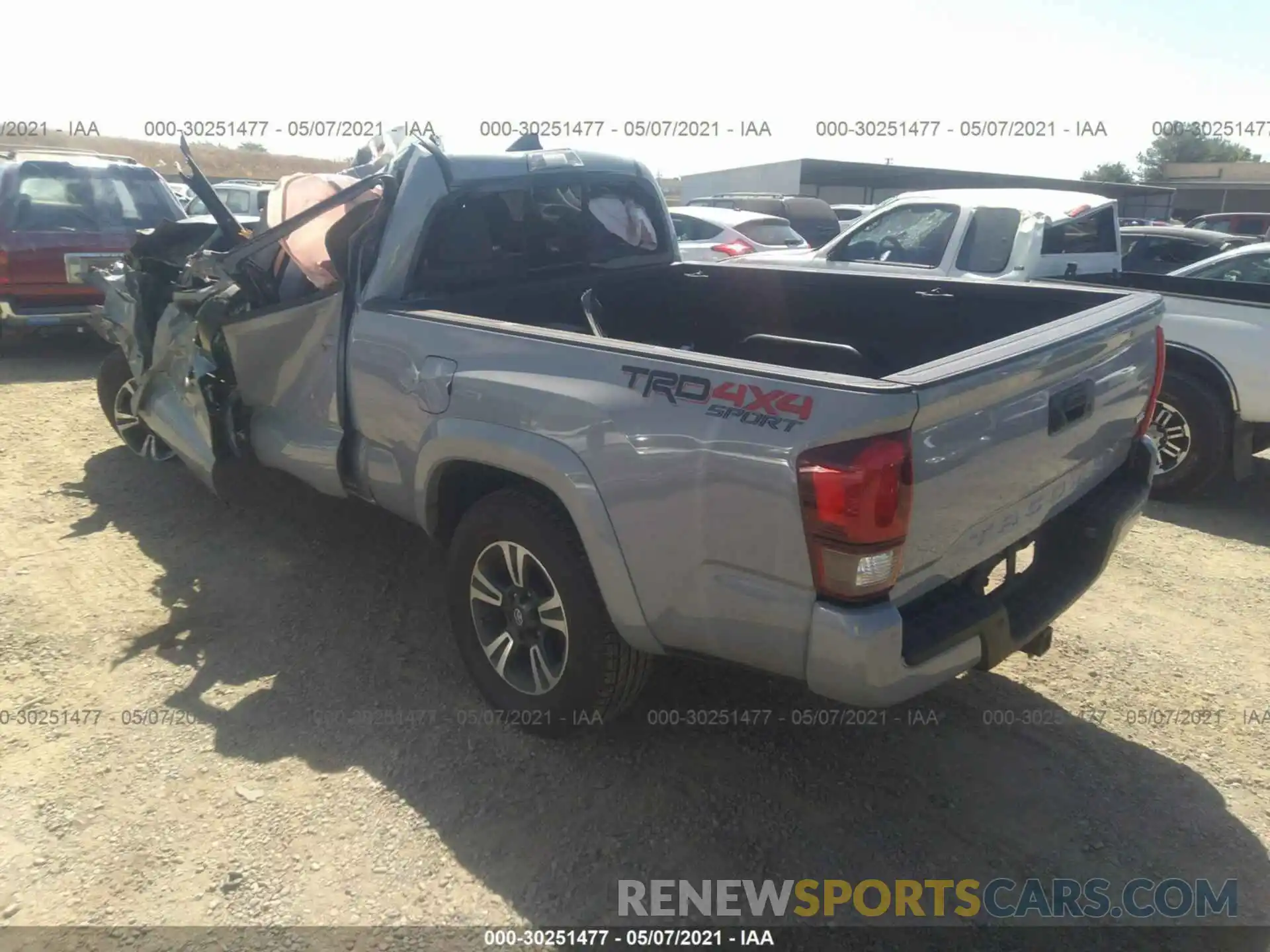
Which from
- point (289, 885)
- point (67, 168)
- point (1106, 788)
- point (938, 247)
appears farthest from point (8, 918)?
point (67, 168)

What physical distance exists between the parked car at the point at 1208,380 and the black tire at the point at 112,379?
623cm

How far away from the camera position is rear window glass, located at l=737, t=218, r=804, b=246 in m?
12.2

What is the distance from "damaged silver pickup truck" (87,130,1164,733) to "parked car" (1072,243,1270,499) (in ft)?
8.21

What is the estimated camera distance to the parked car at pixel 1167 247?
10.2 metres

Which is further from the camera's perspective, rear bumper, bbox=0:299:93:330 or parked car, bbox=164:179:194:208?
parked car, bbox=164:179:194:208

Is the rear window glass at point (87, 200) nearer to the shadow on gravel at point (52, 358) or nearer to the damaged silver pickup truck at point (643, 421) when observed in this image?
the shadow on gravel at point (52, 358)

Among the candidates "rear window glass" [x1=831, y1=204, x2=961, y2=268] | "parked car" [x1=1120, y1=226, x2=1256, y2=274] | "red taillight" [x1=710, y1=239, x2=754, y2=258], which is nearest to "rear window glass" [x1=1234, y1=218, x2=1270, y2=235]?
"parked car" [x1=1120, y1=226, x2=1256, y2=274]

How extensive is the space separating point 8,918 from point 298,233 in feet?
9.56

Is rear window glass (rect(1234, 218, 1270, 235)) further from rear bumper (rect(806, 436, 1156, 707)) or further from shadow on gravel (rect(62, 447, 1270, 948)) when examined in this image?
shadow on gravel (rect(62, 447, 1270, 948))

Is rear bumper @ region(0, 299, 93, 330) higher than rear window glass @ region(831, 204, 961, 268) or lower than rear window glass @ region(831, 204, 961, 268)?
lower

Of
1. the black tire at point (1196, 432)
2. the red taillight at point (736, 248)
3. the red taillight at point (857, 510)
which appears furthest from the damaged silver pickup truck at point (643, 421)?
the red taillight at point (736, 248)

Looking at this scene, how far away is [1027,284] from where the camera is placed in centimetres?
365

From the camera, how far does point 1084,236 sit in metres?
7.14

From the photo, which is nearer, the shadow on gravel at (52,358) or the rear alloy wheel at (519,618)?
the rear alloy wheel at (519,618)
